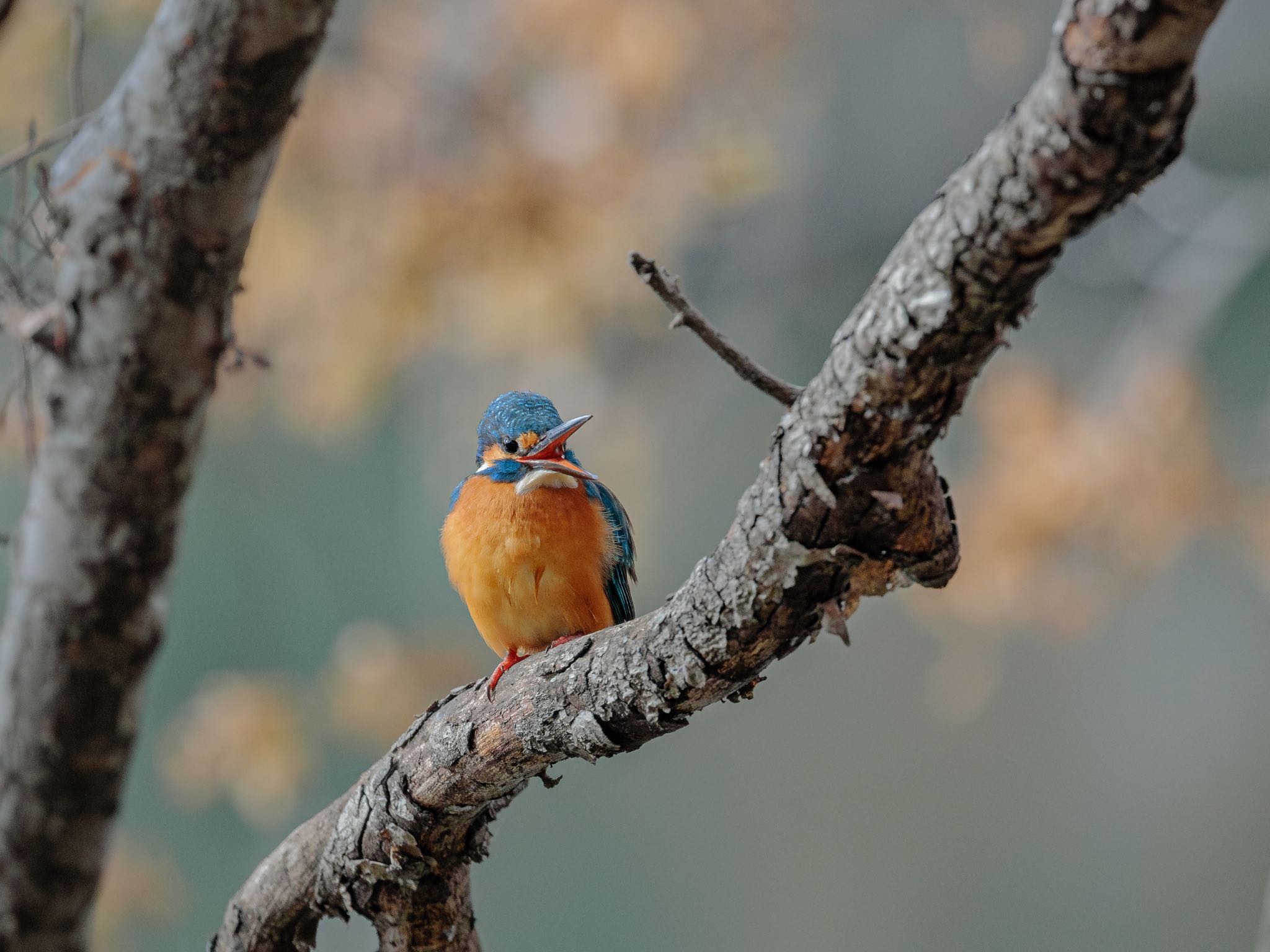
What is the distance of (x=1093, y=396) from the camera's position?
3172 mm

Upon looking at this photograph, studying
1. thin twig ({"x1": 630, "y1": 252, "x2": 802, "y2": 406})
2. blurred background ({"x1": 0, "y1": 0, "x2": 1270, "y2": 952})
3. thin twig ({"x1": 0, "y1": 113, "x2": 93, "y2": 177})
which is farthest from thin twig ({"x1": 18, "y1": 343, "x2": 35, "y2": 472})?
thin twig ({"x1": 630, "y1": 252, "x2": 802, "y2": 406})

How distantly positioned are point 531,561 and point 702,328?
2.62ft

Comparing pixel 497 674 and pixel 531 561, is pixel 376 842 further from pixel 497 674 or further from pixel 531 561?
pixel 531 561

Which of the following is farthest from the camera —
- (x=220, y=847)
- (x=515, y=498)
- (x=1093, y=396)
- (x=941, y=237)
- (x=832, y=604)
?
(x=220, y=847)

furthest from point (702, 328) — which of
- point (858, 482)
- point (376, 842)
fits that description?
point (376, 842)

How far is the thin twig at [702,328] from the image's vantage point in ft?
2.51

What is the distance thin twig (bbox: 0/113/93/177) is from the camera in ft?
4.29

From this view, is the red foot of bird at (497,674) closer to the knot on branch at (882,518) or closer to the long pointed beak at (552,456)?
the long pointed beak at (552,456)

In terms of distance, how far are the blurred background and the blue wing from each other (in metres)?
0.92

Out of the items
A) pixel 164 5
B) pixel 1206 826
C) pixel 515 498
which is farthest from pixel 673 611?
pixel 1206 826

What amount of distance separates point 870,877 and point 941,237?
4283 mm

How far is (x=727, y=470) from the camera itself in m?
4.99

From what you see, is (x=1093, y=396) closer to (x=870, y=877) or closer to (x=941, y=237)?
(x=870, y=877)

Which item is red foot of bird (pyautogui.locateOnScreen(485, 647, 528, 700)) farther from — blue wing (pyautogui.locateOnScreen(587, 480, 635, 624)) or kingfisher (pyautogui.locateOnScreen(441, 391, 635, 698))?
blue wing (pyautogui.locateOnScreen(587, 480, 635, 624))
